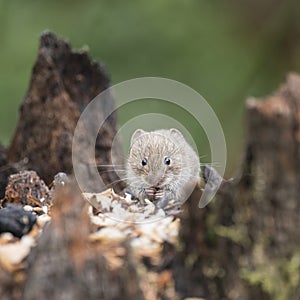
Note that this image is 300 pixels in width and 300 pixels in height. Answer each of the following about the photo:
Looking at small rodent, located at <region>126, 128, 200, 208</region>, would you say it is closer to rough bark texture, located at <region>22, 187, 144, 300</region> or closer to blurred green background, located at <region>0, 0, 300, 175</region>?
rough bark texture, located at <region>22, 187, 144, 300</region>

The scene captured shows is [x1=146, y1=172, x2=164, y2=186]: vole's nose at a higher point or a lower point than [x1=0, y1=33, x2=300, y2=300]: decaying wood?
higher

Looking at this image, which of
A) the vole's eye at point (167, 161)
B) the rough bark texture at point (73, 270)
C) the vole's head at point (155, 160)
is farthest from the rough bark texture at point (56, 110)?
the rough bark texture at point (73, 270)

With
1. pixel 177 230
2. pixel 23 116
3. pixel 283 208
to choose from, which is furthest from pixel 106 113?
pixel 283 208

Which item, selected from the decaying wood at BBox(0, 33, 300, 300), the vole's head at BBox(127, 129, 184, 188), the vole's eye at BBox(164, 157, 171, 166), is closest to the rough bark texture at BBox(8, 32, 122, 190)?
the vole's head at BBox(127, 129, 184, 188)

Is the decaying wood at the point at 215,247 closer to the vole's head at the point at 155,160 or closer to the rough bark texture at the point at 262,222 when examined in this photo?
the rough bark texture at the point at 262,222

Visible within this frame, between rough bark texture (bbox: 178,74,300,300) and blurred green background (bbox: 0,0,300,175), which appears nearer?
rough bark texture (bbox: 178,74,300,300)

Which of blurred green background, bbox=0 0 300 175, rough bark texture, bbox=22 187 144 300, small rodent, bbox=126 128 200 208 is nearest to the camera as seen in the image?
rough bark texture, bbox=22 187 144 300
